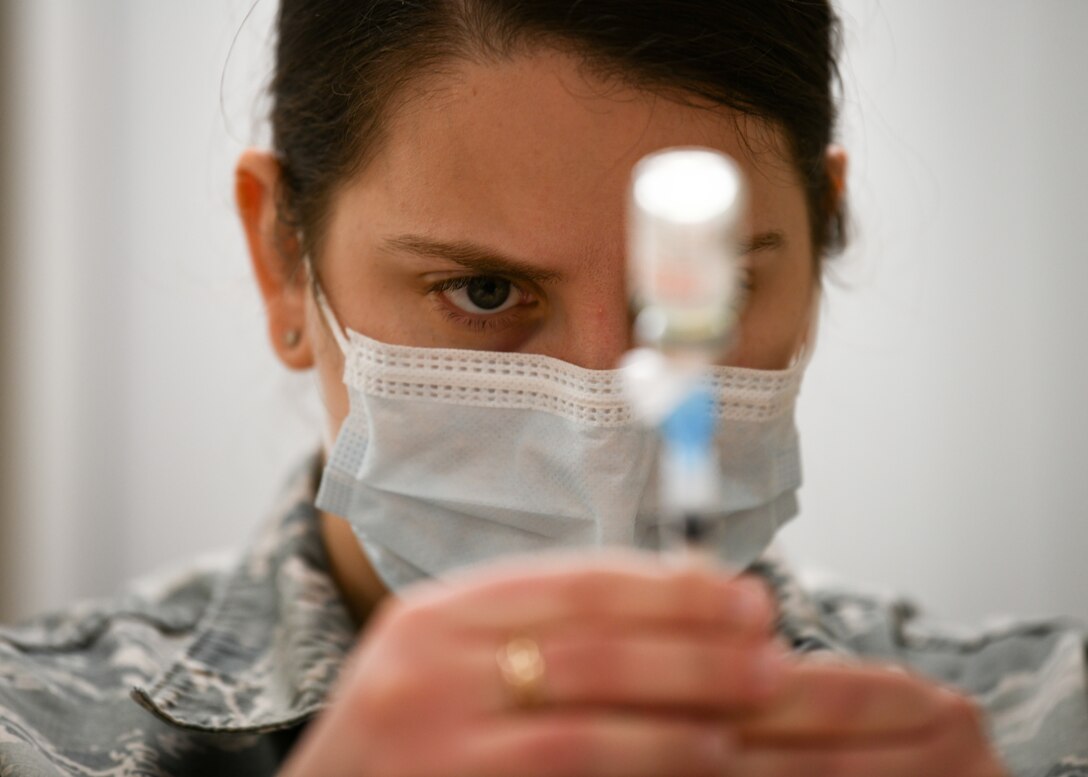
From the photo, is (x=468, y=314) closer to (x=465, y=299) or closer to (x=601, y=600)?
(x=465, y=299)

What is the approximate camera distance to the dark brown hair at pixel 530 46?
46.7 inches

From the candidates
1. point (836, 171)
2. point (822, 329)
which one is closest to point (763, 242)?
point (836, 171)

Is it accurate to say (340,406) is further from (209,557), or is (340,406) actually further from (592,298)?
(209,557)

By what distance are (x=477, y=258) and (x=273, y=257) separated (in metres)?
0.38

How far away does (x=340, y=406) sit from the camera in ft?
4.48

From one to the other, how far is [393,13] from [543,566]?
0.77 metres

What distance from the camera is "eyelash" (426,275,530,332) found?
125 cm

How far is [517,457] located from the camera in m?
1.24

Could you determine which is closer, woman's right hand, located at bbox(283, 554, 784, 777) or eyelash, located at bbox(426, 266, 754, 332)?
woman's right hand, located at bbox(283, 554, 784, 777)

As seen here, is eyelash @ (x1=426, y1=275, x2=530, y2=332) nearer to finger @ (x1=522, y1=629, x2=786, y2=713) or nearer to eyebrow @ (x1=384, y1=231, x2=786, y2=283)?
eyebrow @ (x1=384, y1=231, x2=786, y2=283)

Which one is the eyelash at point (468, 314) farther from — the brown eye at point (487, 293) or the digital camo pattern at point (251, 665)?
the digital camo pattern at point (251, 665)

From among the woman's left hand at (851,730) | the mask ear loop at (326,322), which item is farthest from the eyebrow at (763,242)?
the woman's left hand at (851,730)

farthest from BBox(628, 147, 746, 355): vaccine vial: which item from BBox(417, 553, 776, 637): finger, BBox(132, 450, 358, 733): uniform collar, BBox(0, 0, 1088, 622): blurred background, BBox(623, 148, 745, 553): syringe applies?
BBox(0, 0, 1088, 622): blurred background

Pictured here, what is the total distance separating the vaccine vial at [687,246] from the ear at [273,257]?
84 centimetres
